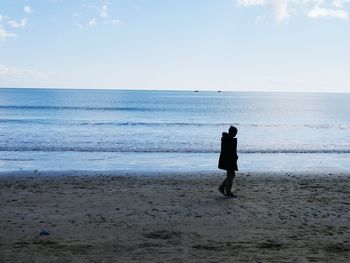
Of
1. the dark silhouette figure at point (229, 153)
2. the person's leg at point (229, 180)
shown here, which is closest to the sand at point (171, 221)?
the person's leg at point (229, 180)

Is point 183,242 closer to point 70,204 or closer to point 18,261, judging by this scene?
point 18,261

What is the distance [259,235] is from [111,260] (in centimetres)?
262

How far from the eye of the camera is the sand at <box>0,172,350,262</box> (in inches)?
248

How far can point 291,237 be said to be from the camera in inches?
282

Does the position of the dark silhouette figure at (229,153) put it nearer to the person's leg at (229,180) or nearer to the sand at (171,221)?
the person's leg at (229,180)

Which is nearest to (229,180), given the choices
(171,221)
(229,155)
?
(229,155)

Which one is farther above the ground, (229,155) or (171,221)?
(229,155)

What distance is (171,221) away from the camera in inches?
320

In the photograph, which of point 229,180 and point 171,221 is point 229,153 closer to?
A: point 229,180

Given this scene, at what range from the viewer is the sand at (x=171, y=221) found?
6.30 meters

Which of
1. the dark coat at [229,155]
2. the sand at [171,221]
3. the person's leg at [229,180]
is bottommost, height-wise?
the sand at [171,221]

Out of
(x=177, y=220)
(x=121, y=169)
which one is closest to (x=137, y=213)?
(x=177, y=220)

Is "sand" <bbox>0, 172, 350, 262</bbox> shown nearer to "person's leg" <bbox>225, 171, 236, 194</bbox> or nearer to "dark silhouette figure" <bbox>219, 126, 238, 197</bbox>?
"person's leg" <bbox>225, 171, 236, 194</bbox>

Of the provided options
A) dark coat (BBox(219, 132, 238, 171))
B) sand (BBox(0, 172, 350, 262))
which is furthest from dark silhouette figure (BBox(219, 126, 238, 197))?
sand (BBox(0, 172, 350, 262))
